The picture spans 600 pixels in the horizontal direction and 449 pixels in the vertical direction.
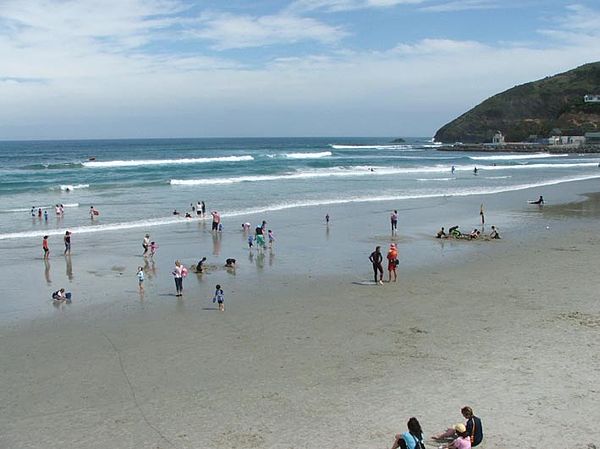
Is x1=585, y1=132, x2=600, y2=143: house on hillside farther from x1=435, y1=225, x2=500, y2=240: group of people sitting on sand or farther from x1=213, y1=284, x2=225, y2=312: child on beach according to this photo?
x1=213, y1=284, x2=225, y2=312: child on beach

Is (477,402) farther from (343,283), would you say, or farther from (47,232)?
(47,232)

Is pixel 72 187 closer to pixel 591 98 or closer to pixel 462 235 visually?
pixel 462 235

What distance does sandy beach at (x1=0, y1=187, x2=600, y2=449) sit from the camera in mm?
9000

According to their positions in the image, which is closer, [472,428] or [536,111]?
[472,428]

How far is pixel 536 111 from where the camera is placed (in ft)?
491

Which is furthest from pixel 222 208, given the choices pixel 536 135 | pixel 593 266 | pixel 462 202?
pixel 536 135

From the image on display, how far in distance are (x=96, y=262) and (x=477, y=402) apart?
590 inches

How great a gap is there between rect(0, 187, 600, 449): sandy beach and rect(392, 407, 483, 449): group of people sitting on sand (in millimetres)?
238

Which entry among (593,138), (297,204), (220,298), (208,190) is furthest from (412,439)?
(593,138)

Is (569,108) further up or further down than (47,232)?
further up

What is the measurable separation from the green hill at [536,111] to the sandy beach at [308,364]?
4926 inches

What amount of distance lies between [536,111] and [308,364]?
500 ft

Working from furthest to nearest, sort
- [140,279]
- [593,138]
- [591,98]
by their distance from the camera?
[591,98] → [593,138] → [140,279]

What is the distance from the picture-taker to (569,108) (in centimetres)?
13712
